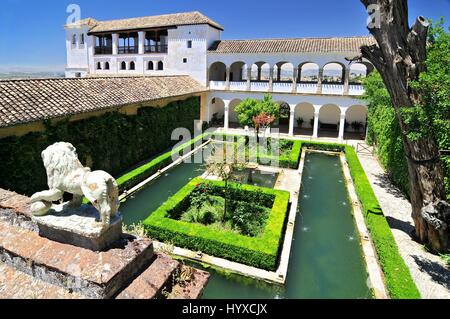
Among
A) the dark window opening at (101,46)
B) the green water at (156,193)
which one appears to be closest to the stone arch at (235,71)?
the dark window opening at (101,46)

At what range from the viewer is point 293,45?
2539cm

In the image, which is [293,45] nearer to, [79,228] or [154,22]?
[154,22]

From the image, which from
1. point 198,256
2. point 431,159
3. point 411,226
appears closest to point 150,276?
point 198,256

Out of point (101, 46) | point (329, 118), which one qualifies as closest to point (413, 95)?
point (329, 118)

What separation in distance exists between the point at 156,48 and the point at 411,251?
28.6 meters

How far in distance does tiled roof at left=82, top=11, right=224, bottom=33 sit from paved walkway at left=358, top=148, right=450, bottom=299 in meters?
20.7

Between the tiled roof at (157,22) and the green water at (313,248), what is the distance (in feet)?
55.6

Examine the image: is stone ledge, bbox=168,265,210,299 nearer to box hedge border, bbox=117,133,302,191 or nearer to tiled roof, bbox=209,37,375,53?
box hedge border, bbox=117,133,302,191

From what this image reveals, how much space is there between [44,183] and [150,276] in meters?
9.74

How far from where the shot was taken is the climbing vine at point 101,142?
1046cm

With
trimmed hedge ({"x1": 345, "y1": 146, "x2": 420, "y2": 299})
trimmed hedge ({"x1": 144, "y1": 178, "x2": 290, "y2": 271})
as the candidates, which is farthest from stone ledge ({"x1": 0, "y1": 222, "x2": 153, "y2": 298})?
trimmed hedge ({"x1": 345, "y1": 146, "x2": 420, "y2": 299})

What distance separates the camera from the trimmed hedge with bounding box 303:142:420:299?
725 cm

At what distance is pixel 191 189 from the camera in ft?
42.5

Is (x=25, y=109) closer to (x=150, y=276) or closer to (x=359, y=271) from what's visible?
(x=150, y=276)
